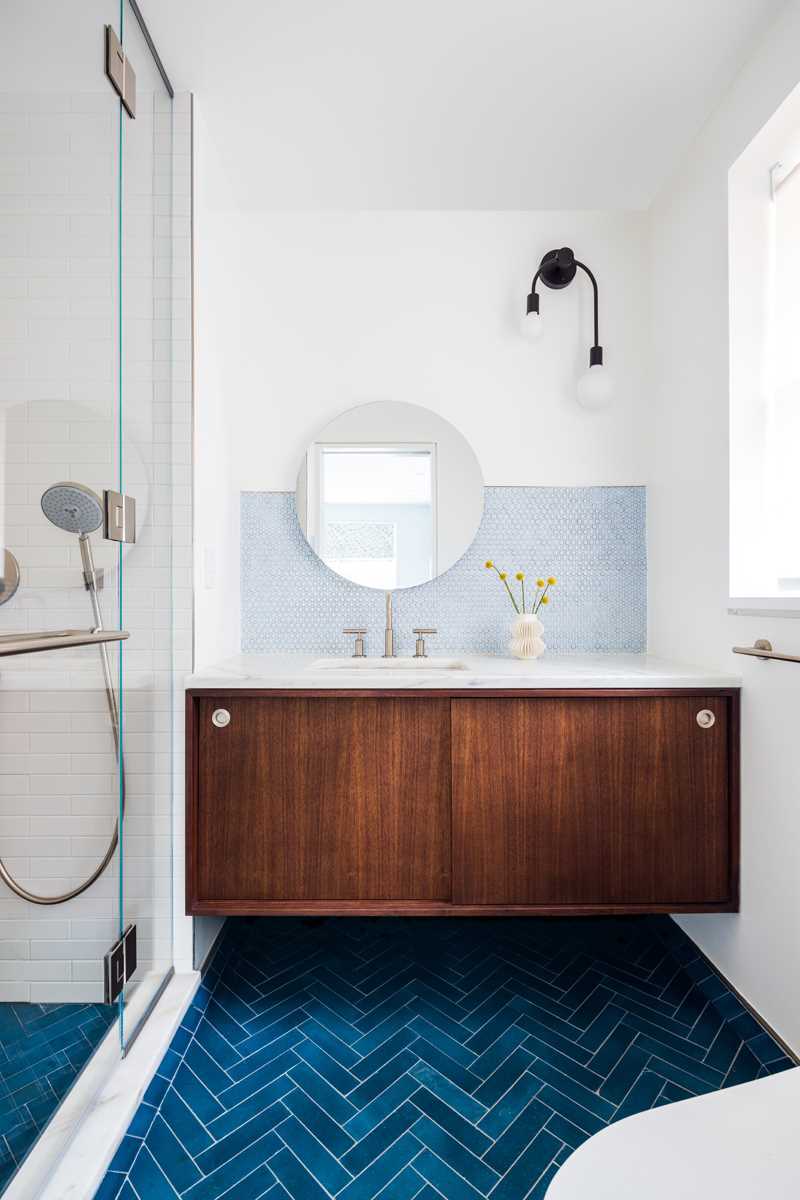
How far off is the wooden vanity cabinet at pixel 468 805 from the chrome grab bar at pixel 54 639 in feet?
1.37

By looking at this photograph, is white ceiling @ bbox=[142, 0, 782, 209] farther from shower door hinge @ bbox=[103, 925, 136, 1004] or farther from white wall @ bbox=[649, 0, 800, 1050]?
shower door hinge @ bbox=[103, 925, 136, 1004]

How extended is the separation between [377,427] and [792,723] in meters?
1.55

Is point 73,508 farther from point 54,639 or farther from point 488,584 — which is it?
point 488,584

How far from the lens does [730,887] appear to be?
167 cm

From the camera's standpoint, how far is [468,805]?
1663mm

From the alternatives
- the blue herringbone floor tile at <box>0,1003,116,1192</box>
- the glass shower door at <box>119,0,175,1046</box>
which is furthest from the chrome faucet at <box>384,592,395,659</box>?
the blue herringbone floor tile at <box>0,1003,116,1192</box>

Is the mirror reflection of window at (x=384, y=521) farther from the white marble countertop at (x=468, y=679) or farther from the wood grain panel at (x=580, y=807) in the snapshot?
the wood grain panel at (x=580, y=807)

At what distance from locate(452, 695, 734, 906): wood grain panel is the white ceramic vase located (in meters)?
0.46

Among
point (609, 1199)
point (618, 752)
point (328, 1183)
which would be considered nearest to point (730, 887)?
point (618, 752)

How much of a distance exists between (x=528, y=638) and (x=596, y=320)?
3.69ft

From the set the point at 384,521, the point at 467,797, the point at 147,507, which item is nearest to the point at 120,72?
the point at 147,507

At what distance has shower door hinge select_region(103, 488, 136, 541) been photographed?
1.35m

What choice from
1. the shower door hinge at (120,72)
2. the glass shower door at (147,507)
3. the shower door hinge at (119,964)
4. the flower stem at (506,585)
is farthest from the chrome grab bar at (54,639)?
the flower stem at (506,585)

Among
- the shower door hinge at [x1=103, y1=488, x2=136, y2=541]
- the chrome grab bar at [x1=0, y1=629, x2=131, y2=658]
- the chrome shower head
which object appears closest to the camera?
the chrome grab bar at [x1=0, y1=629, x2=131, y2=658]
